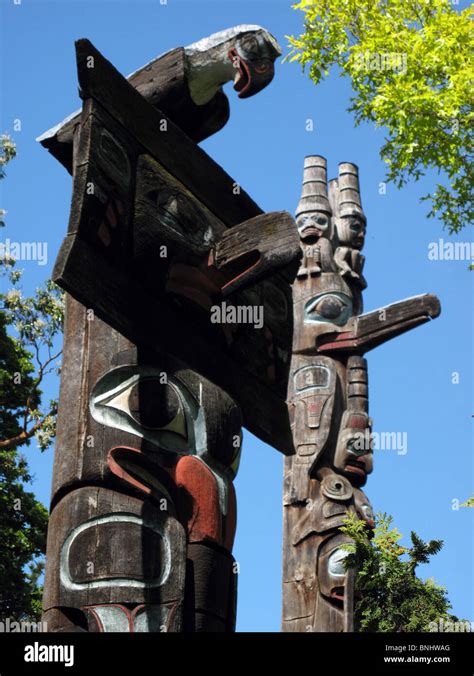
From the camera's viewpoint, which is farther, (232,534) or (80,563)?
(232,534)

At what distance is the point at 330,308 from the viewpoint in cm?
1068

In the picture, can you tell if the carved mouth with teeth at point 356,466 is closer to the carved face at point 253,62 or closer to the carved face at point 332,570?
the carved face at point 332,570

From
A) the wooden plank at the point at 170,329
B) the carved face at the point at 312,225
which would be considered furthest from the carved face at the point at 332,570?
the wooden plank at the point at 170,329

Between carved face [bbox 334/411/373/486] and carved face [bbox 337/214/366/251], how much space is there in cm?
202

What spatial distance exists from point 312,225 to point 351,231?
1.41 feet

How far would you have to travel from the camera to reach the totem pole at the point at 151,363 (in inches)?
177

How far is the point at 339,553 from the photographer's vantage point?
9.16 m

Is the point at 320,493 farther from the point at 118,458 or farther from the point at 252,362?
the point at 118,458

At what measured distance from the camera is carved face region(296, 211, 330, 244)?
11062 mm

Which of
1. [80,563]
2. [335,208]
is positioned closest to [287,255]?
[80,563]

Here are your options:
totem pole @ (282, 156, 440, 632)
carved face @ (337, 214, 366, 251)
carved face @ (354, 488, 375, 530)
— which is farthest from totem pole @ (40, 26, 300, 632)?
carved face @ (337, 214, 366, 251)

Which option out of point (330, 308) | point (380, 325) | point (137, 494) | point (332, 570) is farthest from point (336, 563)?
point (137, 494)

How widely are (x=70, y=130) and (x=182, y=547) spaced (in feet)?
7.44
